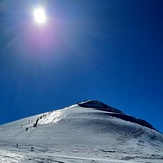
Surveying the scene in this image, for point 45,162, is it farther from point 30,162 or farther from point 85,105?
point 85,105

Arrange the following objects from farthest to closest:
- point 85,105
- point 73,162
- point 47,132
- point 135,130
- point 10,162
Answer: point 85,105 → point 135,130 → point 47,132 → point 73,162 → point 10,162

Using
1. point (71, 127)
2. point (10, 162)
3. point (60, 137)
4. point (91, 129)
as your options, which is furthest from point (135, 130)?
point (10, 162)

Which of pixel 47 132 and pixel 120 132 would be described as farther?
pixel 120 132

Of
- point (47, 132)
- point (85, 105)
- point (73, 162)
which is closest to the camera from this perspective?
point (73, 162)

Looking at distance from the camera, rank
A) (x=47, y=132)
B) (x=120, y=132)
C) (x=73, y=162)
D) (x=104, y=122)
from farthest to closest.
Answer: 1. (x=104, y=122)
2. (x=120, y=132)
3. (x=47, y=132)
4. (x=73, y=162)

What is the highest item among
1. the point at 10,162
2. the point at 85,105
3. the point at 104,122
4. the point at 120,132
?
the point at 85,105

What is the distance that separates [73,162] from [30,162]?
282 cm

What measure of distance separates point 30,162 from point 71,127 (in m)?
36.0

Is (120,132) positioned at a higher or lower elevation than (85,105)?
lower

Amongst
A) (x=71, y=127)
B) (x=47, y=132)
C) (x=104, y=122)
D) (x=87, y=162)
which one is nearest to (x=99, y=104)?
(x=104, y=122)

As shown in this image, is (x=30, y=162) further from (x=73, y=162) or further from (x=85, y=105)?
(x=85, y=105)

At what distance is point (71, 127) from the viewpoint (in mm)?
47031

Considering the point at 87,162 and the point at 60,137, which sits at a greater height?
the point at 60,137

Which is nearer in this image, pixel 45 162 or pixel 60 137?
pixel 45 162
